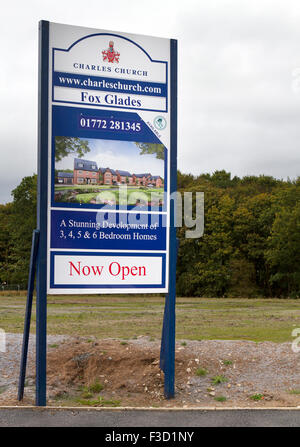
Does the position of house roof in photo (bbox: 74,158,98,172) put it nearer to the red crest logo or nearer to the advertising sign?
the advertising sign

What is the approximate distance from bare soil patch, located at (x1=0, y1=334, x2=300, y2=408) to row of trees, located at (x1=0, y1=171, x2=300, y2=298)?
1453 inches

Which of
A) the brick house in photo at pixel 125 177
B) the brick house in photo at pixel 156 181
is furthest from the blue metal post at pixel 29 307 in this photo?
the brick house in photo at pixel 156 181

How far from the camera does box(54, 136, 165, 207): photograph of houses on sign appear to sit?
7453mm

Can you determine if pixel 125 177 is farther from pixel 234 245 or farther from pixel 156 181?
pixel 234 245

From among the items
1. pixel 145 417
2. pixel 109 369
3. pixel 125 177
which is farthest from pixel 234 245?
pixel 145 417

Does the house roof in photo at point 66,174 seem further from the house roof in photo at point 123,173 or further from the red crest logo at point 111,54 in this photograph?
the red crest logo at point 111,54

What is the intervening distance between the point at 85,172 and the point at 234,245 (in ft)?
146

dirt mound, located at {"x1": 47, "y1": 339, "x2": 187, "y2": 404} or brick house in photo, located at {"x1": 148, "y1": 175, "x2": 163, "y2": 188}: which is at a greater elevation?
brick house in photo, located at {"x1": 148, "y1": 175, "x2": 163, "y2": 188}

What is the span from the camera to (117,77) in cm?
773

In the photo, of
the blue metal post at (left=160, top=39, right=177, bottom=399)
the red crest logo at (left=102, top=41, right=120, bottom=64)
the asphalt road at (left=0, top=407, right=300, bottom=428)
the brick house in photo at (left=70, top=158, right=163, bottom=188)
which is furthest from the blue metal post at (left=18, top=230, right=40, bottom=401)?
the red crest logo at (left=102, top=41, right=120, bottom=64)

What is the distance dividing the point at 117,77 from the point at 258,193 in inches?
1955

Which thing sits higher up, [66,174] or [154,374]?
[66,174]

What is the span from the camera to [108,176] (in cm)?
768
